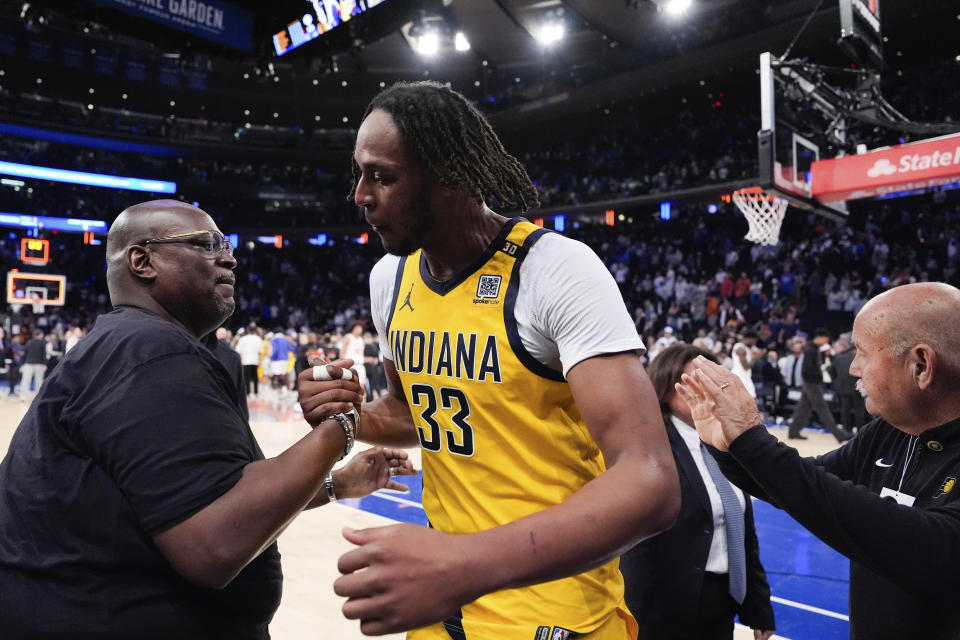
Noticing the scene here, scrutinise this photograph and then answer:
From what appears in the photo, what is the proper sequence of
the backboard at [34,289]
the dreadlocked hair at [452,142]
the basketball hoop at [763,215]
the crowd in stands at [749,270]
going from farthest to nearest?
the backboard at [34,289] → the crowd in stands at [749,270] → the basketball hoop at [763,215] → the dreadlocked hair at [452,142]

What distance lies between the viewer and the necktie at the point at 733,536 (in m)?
2.59

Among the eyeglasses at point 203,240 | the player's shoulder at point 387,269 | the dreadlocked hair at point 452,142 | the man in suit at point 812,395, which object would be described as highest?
the dreadlocked hair at point 452,142

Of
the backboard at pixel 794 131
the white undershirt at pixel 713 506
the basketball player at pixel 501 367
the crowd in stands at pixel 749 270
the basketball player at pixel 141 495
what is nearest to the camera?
the basketball player at pixel 501 367

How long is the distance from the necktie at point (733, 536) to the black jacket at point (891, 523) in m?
0.72

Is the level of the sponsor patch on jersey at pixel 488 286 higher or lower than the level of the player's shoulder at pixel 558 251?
lower

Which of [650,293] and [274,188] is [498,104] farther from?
[274,188]

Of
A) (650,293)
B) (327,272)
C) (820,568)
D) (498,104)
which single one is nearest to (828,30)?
(650,293)

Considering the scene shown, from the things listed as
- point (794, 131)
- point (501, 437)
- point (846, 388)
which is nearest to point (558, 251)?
point (501, 437)

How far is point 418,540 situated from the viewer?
945 millimetres

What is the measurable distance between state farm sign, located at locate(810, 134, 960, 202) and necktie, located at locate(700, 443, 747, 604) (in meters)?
5.87

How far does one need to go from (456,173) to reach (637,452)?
0.77 meters

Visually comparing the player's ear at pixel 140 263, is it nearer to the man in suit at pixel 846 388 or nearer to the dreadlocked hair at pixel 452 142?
the dreadlocked hair at pixel 452 142

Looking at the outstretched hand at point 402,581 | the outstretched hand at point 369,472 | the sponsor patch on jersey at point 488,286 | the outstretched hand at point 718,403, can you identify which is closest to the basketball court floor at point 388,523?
the outstretched hand at point 369,472

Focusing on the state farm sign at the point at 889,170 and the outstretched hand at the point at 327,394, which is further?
the state farm sign at the point at 889,170
